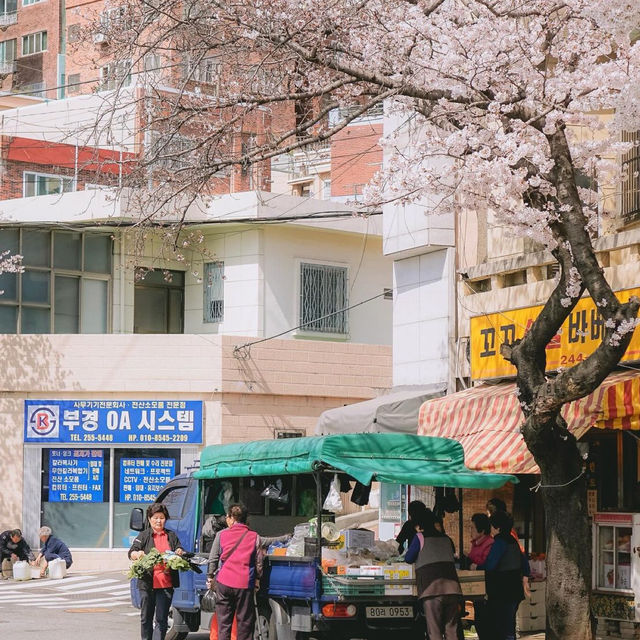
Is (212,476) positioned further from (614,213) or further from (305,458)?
(614,213)

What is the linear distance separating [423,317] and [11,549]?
10995 millimetres

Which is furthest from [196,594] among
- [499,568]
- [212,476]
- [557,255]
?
[557,255]

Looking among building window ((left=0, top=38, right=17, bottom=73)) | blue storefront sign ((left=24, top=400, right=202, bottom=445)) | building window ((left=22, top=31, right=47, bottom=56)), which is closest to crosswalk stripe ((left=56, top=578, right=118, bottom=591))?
blue storefront sign ((left=24, top=400, right=202, bottom=445))

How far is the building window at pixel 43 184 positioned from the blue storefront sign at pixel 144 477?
9699 mm

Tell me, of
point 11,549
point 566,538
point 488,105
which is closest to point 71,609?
point 11,549

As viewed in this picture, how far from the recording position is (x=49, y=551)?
2725 centimetres

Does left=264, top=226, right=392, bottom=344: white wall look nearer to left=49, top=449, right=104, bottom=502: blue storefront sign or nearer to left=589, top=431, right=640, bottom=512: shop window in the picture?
left=49, top=449, right=104, bottom=502: blue storefront sign

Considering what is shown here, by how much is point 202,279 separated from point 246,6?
63.9 ft

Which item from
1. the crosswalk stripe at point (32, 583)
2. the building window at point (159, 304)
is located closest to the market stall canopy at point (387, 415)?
the crosswalk stripe at point (32, 583)

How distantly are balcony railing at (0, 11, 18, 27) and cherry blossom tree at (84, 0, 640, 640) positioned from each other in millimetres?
58052

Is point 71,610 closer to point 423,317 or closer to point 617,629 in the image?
point 423,317

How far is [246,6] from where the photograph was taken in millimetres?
14031

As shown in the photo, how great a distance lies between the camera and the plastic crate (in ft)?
45.1

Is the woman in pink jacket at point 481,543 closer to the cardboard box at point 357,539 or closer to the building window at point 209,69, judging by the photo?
the cardboard box at point 357,539
